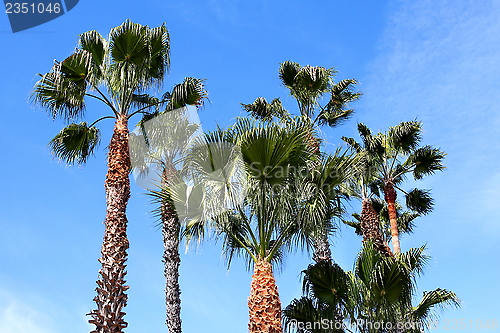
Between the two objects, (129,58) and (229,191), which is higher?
(129,58)

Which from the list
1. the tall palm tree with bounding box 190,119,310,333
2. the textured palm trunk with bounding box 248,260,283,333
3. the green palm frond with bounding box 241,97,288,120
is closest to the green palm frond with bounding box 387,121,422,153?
the green palm frond with bounding box 241,97,288,120

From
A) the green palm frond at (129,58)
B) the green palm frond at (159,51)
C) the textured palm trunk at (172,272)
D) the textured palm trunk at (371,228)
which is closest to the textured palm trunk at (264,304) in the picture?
the textured palm trunk at (172,272)

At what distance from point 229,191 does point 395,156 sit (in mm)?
9125

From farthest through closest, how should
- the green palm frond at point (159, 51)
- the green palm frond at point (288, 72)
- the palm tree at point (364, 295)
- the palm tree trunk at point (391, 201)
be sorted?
1. the palm tree trunk at point (391, 201)
2. the green palm frond at point (288, 72)
3. the green palm frond at point (159, 51)
4. the palm tree at point (364, 295)

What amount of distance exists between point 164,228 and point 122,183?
3.61 m

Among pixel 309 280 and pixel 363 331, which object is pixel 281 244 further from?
pixel 363 331

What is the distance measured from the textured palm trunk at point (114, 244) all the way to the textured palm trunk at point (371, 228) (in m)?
8.09

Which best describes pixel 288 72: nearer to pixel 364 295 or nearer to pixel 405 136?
pixel 405 136

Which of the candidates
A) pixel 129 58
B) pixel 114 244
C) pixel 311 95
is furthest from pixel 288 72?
pixel 114 244

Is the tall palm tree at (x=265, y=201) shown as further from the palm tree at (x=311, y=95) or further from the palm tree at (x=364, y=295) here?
the palm tree at (x=311, y=95)

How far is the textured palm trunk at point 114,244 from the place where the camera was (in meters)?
8.28

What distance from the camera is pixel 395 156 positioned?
53.6 ft

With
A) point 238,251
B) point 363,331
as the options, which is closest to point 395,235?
point 363,331

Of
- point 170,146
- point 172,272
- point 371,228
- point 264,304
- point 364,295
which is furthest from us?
point 371,228
